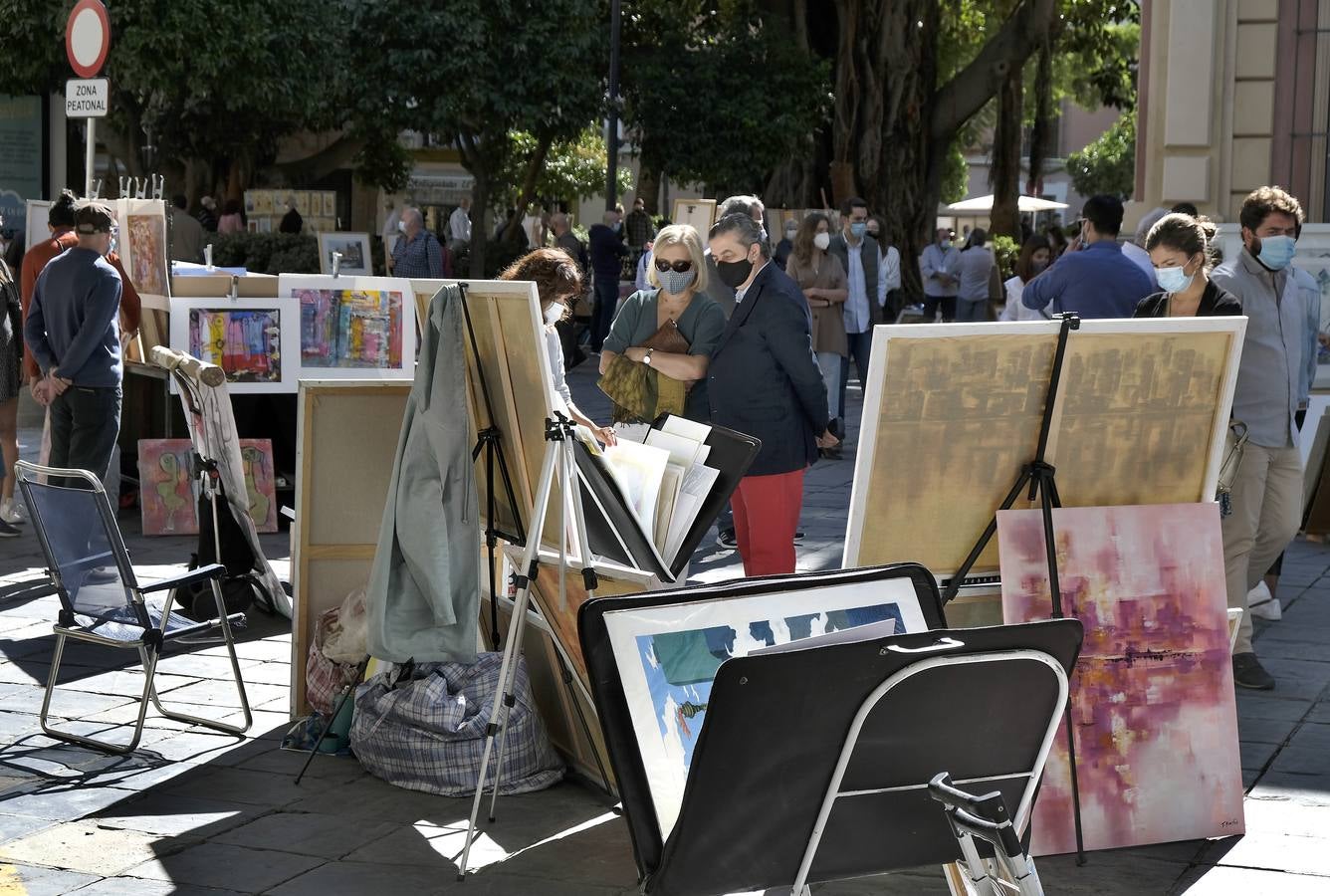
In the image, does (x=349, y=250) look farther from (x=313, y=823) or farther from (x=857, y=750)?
(x=857, y=750)

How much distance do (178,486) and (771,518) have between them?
15.1ft

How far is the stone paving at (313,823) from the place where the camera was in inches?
173

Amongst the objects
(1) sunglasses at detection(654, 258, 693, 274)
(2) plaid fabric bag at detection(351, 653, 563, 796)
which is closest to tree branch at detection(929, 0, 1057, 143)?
(1) sunglasses at detection(654, 258, 693, 274)

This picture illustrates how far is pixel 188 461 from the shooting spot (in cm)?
949

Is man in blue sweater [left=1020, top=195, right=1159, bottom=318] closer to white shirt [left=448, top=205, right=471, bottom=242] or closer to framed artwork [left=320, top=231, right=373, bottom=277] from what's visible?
framed artwork [left=320, top=231, right=373, bottom=277]

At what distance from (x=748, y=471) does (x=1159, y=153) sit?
9.20 metres

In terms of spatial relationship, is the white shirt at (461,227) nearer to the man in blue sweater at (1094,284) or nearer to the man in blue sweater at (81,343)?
the man in blue sweater at (81,343)

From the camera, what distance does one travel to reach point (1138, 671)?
183 inches

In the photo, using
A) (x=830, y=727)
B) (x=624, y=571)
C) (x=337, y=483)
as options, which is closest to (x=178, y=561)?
(x=337, y=483)

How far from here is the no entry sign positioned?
36.3 feet

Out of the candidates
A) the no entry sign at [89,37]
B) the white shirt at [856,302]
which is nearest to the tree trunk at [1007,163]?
the white shirt at [856,302]

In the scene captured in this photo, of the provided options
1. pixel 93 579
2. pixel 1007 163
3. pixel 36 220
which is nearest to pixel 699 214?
pixel 36 220

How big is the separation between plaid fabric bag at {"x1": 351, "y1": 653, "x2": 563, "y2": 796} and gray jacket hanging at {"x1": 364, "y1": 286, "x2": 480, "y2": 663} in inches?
5.9

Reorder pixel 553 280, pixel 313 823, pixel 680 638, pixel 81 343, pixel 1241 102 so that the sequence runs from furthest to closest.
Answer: pixel 1241 102
pixel 81 343
pixel 553 280
pixel 313 823
pixel 680 638
